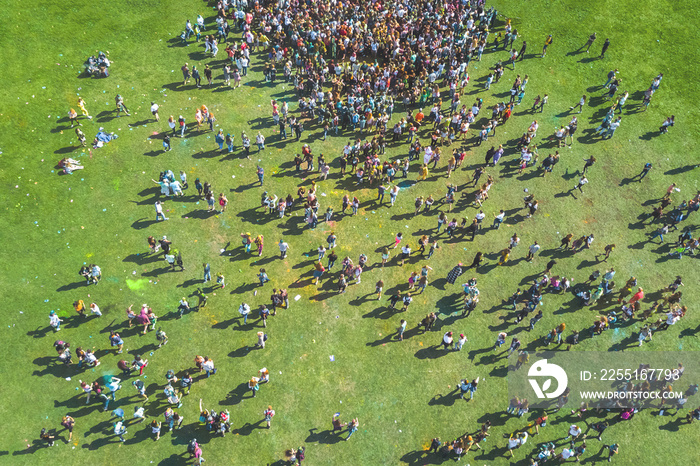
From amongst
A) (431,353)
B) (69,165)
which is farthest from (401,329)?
(69,165)

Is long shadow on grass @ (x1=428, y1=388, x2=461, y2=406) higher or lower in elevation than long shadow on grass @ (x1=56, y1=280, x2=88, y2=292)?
lower

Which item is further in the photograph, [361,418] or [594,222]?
[594,222]

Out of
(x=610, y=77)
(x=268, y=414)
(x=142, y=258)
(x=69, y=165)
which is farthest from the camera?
(x=610, y=77)

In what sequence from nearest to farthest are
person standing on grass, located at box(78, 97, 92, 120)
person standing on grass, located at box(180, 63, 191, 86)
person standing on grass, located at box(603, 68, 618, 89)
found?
person standing on grass, located at box(78, 97, 92, 120), person standing on grass, located at box(180, 63, 191, 86), person standing on grass, located at box(603, 68, 618, 89)

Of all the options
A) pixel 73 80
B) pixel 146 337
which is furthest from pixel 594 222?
pixel 73 80

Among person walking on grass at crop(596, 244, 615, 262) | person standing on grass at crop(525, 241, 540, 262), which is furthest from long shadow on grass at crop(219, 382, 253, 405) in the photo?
person walking on grass at crop(596, 244, 615, 262)

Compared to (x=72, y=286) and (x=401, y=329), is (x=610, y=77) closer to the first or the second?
(x=401, y=329)

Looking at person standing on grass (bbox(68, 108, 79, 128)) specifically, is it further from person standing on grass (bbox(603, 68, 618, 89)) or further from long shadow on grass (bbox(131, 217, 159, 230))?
person standing on grass (bbox(603, 68, 618, 89))

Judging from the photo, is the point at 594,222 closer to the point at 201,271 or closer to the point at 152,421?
the point at 201,271
